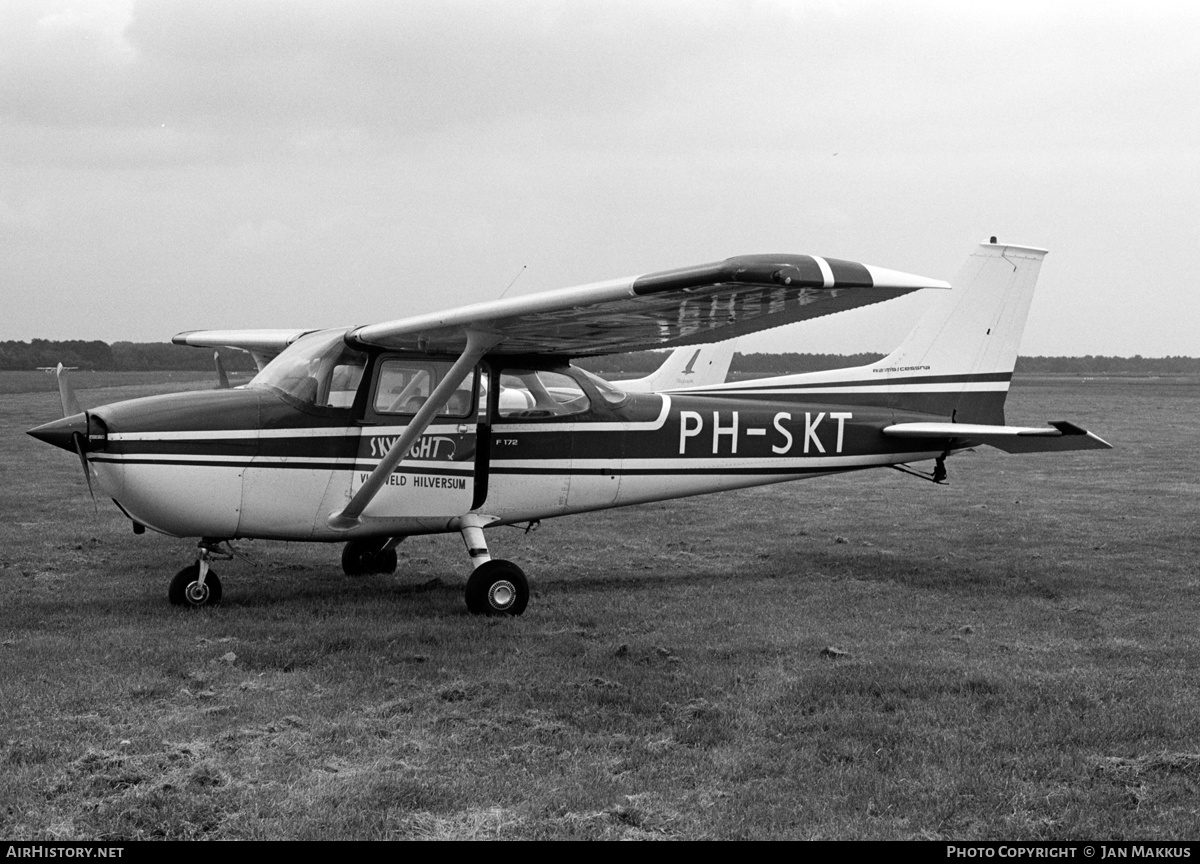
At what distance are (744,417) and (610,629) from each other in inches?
111

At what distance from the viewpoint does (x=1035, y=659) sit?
6484mm

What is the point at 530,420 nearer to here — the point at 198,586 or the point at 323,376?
the point at 323,376

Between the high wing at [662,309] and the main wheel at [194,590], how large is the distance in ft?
6.60

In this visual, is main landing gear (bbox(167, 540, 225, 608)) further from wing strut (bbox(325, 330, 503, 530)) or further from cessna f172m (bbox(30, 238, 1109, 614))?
wing strut (bbox(325, 330, 503, 530))

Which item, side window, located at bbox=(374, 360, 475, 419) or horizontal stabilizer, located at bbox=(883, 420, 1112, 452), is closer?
side window, located at bbox=(374, 360, 475, 419)

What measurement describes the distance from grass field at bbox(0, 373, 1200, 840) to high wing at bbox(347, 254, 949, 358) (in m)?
1.94

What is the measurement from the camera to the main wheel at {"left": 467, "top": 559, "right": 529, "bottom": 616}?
774cm

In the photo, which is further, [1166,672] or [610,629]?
[610,629]

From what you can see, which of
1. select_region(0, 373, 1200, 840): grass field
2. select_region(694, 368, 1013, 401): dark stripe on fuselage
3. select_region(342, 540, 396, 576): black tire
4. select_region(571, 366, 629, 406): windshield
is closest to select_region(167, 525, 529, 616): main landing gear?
select_region(0, 373, 1200, 840): grass field

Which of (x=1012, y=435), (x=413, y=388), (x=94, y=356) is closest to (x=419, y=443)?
(x=413, y=388)

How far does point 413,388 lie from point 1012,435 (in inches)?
194

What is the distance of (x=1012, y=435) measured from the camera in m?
9.25

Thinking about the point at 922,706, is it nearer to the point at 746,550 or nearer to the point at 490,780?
the point at 490,780

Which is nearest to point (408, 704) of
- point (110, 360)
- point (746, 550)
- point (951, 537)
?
point (746, 550)
